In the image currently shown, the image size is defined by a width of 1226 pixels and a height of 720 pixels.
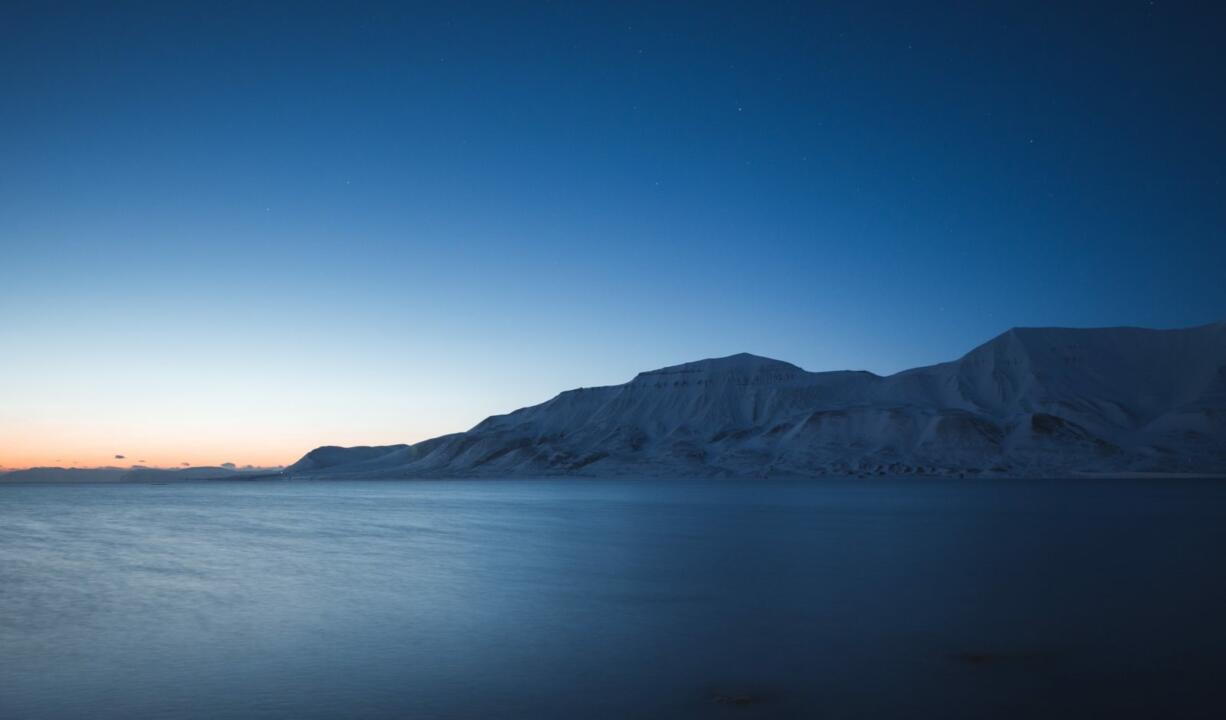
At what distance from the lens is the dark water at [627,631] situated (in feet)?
Result: 36.4

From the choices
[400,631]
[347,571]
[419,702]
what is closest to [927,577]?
[400,631]

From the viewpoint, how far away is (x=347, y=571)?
27.9 m

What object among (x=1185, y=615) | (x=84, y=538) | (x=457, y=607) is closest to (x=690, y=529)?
(x=457, y=607)

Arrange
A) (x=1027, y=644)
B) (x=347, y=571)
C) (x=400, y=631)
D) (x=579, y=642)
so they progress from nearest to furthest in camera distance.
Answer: (x=1027, y=644), (x=579, y=642), (x=400, y=631), (x=347, y=571)

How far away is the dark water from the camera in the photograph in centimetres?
1109

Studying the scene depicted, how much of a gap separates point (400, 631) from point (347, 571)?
1220 cm

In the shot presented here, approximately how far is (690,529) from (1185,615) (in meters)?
30.1

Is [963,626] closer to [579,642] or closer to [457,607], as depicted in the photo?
[579,642]

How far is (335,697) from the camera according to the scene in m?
11.5

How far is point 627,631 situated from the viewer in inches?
640

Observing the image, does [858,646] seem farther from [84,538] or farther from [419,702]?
[84,538]

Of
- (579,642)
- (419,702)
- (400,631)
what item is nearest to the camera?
(419,702)

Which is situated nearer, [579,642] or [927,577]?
[579,642]

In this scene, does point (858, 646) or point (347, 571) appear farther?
point (347, 571)
